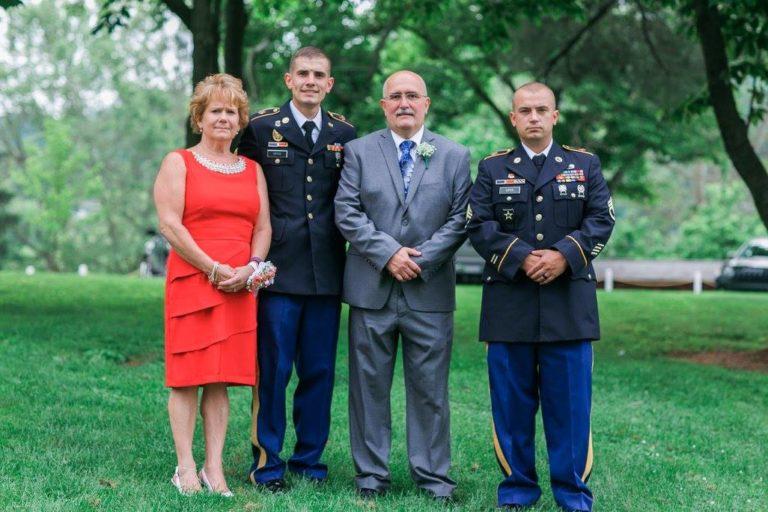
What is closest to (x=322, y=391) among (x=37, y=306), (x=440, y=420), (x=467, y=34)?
(x=440, y=420)

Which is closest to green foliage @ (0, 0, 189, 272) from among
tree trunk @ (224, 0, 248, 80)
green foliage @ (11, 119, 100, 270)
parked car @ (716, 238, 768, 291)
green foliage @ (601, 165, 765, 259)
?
green foliage @ (11, 119, 100, 270)

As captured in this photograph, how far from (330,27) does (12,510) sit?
1923 centimetres

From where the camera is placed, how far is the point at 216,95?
5312mm

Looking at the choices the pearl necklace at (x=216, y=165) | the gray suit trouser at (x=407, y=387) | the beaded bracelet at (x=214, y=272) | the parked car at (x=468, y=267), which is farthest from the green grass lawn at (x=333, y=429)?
the parked car at (x=468, y=267)

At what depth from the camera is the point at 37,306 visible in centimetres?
1322

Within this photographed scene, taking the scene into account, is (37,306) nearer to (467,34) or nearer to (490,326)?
(490,326)

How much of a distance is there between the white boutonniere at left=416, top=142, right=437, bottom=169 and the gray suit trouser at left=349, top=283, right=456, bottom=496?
72 cm

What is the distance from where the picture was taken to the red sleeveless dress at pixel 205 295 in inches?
207

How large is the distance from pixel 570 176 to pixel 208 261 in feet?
6.42

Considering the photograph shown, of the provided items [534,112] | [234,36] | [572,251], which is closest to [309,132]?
[534,112]

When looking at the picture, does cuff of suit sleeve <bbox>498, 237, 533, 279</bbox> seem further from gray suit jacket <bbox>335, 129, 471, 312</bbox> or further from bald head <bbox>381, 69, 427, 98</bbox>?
bald head <bbox>381, 69, 427, 98</bbox>

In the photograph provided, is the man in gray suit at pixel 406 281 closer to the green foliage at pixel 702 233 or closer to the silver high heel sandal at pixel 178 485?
the silver high heel sandal at pixel 178 485

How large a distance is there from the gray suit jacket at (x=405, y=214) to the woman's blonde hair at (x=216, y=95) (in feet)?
2.23

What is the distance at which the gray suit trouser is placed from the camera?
5.50 m
